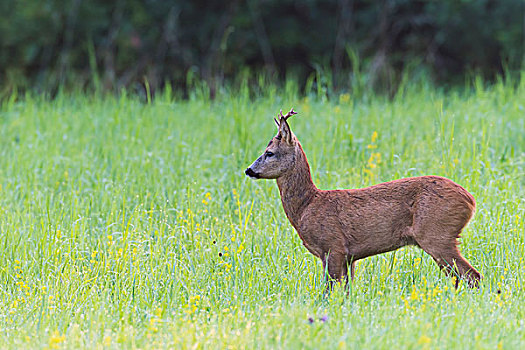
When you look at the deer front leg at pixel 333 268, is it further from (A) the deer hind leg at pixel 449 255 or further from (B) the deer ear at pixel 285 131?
(B) the deer ear at pixel 285 131

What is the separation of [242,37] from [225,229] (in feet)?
36.9

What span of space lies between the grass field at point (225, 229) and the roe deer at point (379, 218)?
23 cm

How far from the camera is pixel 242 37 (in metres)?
17.2

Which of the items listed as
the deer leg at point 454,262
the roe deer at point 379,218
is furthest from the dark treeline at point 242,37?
the deer leg at point 454,262

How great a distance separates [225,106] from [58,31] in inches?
340

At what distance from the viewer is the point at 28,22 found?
16703mm

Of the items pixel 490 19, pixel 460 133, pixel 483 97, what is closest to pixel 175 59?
pixel 490 19

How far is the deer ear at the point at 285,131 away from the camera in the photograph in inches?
211

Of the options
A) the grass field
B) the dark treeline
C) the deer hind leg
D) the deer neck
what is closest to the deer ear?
the deer neck

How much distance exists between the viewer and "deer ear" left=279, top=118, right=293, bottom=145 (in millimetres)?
5348

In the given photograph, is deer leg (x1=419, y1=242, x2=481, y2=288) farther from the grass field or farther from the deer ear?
the deer ear

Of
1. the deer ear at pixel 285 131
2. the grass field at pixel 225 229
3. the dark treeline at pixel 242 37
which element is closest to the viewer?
the grass field at pixel 225 229

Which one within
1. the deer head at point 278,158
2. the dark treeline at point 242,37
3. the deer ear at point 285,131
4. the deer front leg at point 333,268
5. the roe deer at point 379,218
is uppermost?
the dark treeline at point 242,37

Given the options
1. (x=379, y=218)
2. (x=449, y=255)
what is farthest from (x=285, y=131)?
(x=449, y=255)
